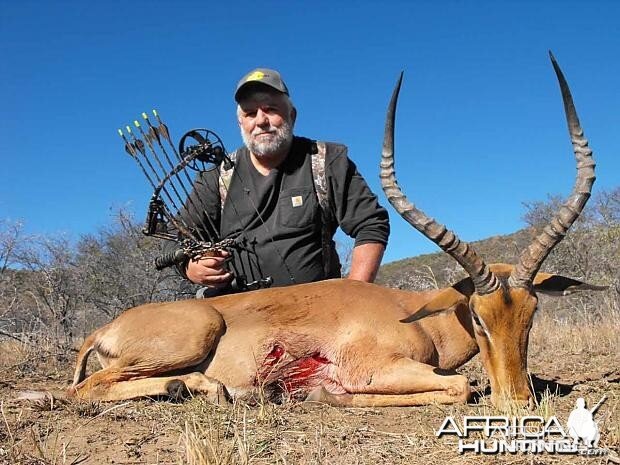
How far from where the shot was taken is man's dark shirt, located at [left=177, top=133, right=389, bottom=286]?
248 inches

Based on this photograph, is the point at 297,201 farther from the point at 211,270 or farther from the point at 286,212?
the point at 211,270

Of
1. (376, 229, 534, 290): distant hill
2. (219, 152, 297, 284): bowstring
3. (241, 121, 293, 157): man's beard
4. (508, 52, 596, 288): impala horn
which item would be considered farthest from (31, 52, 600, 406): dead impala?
(376, 229, 534, 290): distant hill

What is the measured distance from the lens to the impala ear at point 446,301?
4.59m

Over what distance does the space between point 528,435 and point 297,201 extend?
12.6ft

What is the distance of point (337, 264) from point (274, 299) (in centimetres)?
190

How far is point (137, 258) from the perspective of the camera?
38.5 feet

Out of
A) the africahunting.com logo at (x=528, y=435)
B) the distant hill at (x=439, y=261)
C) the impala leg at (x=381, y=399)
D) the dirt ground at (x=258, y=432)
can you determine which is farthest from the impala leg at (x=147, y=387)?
the distant hill at (x=439, y=261)

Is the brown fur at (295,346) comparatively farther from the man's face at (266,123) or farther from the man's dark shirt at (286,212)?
the man's face at (266,123)

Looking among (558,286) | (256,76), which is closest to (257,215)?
(256,76)

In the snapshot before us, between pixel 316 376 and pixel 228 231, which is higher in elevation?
pixel 228 231

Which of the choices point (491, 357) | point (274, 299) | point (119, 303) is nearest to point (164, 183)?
point (274, 299)

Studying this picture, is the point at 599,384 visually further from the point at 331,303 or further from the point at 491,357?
the point at 331,303

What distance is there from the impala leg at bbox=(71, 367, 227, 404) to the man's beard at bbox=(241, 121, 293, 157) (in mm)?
2757

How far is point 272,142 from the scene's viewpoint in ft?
21.3
